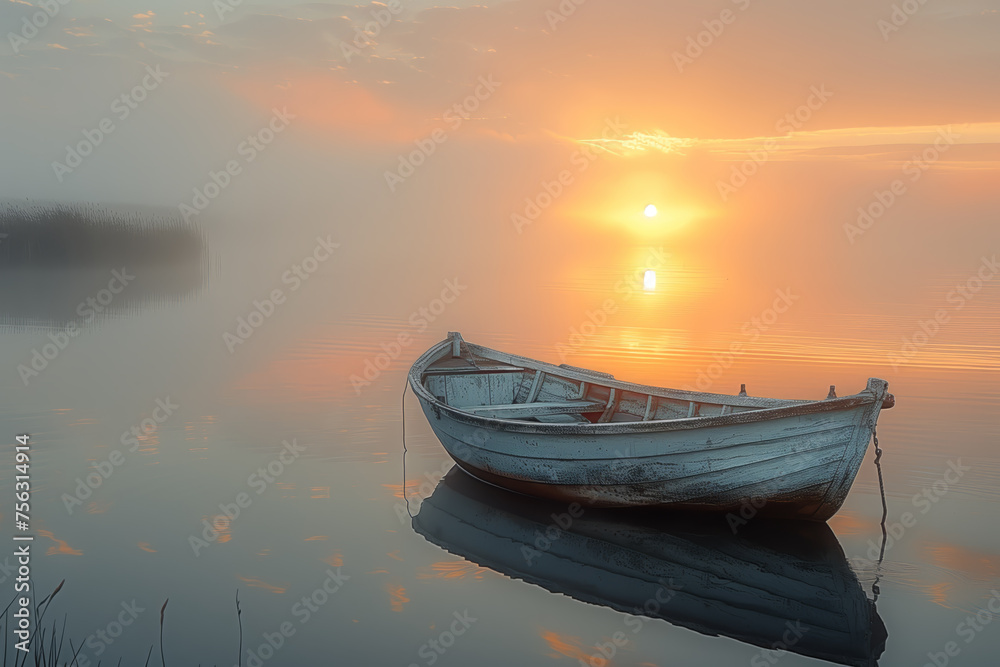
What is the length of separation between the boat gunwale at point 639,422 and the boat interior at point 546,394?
0.7 inches

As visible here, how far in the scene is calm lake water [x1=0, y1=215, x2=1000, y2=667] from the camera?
20.6 ft

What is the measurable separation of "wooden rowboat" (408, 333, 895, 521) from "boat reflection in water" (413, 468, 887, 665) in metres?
0.25

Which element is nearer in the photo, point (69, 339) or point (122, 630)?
point (122, 630)

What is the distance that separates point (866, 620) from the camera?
6.45m

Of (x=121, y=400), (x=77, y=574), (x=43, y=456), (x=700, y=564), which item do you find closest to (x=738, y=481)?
(x=700, y=564)

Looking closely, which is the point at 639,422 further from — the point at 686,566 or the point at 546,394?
the point at 546,394

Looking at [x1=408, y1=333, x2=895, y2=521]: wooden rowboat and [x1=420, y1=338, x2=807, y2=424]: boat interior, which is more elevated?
[x1=408, y1=333, x2=895, y2=521]: wooden rowboat

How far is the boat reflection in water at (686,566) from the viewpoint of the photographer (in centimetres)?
638

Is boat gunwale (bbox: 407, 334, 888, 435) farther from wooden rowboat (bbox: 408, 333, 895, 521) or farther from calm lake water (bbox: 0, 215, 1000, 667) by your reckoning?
calm lake water (bbox: 0, 215, 1000, 667)

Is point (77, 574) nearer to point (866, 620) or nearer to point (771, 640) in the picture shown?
point (771, 640)

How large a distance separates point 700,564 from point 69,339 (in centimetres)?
1589

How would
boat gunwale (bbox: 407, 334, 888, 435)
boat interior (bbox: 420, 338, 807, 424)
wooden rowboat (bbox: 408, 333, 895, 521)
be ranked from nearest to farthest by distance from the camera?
1. boat gunwale (bbox: 407, 334, 888, 435)
2. wooden rowboat (bbox: 408, 333, 895, 521)
3. boat interior (bbox: 420, 338, 807, 424)

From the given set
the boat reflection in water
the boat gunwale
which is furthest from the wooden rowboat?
the boat reflection in water

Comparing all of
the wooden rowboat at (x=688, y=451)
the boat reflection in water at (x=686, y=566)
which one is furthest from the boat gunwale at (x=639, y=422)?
the boat reflection in water at (x=686, y=566)
